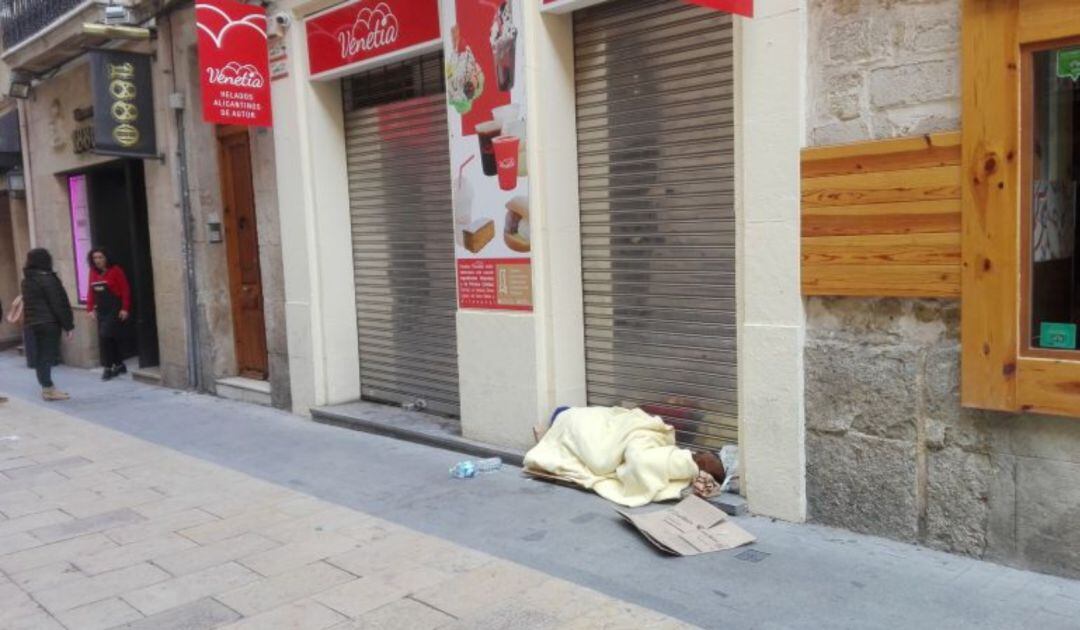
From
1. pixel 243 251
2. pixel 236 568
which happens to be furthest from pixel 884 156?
pixel 243 251

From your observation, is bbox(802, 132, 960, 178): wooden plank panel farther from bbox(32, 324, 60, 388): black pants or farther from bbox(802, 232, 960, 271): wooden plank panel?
bbox(32, 324, 60, 388): black pants

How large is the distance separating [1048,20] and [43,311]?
1094 cm

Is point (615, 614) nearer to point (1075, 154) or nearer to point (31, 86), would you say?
point (1075, 154)

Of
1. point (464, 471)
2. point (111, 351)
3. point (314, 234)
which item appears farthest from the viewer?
point (111, 351)

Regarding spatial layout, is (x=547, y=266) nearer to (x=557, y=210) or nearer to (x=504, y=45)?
(x=557, y=210)

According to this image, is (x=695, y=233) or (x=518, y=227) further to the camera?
(x=518, y=227)

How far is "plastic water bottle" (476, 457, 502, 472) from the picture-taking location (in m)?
6.52

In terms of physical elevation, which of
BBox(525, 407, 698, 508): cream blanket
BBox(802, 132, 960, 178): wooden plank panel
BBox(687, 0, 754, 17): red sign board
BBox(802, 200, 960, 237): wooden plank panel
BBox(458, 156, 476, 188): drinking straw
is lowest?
BBox(525, 407, 698, 508): cream blanket

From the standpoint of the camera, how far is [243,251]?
10.5 m

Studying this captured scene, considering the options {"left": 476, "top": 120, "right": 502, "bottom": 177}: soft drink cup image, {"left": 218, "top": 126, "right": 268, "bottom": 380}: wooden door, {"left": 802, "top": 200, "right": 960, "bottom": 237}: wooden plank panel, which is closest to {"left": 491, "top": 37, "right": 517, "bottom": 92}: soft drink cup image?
{"left": 476, "top": 120, "right": 502, "bottom": 177}: soft drink cup image

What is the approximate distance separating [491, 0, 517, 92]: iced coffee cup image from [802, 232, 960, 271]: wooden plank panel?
2.76 meters

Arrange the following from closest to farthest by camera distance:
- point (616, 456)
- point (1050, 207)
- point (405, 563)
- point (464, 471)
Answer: point (1050, 207)
point (405, 563)
point (616, 456)
point (464, 471)

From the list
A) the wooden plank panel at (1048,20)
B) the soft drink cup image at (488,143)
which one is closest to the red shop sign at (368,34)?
the soft drink cup image at (488,143)

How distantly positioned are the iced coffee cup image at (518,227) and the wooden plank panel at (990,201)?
3150 mm
